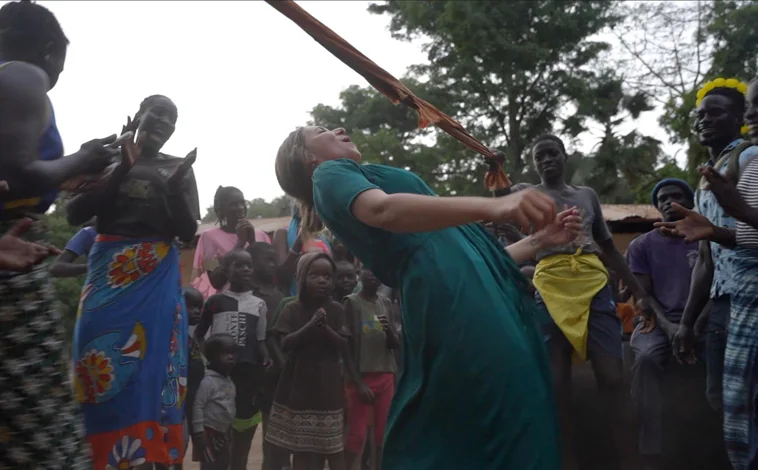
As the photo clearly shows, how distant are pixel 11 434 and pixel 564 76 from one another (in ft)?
72.3

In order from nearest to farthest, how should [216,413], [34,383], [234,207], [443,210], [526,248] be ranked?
[443,210], [34,383], [526,248], [216,413], [234,207]

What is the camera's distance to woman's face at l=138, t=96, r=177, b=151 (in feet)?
14.8

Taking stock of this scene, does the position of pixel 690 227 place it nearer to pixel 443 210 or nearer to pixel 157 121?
pixel 443 210

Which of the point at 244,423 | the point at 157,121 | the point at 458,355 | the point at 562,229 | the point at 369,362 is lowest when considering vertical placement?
the point at 244,423

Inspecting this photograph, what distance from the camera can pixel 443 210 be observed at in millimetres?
2344

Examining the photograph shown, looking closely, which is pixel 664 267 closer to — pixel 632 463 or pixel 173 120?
pixel 632 463

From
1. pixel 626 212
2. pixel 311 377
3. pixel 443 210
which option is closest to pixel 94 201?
pixel 311 377

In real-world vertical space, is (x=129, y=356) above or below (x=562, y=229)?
below

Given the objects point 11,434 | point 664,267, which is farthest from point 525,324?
→ point 664,267

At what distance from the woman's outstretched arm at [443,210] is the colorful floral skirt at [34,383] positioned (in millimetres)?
1018

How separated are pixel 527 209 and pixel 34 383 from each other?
1545 millimetres

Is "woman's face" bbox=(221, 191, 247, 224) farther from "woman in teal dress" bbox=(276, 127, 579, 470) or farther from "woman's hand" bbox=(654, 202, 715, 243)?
"woman in teal dress" bbox=(276, 127, 579, 470)

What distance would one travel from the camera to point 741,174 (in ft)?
13.5

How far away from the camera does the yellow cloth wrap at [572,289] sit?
5238 millimetres
